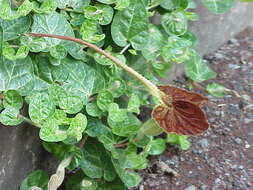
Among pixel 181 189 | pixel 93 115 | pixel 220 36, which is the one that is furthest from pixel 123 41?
pixel 220 36

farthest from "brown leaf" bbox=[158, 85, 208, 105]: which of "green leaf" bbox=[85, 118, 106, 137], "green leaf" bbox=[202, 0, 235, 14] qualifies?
"green leaf" bbox=[202, 0, 235, 14]

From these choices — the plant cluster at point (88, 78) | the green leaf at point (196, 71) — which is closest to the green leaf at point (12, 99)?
the plant cluster at point (88, 78)

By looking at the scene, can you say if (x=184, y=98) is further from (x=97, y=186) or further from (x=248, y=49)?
(x=248, y=49)

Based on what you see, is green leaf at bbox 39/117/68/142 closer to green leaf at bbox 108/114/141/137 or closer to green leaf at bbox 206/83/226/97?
green leaf at bbox 108/114/141/137

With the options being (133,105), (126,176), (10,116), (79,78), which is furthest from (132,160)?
(10,116)

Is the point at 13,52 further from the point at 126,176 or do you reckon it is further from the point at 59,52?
the point at 126,176

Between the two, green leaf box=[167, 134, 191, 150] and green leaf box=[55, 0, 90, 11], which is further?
green leaf box=[167, 134, 191, 150]
